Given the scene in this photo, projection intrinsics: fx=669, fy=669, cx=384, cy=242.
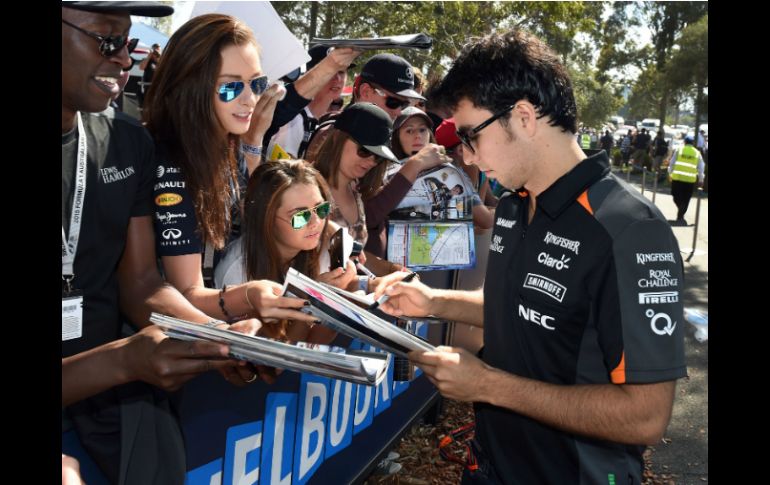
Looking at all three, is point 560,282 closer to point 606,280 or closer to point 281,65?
point 606,280

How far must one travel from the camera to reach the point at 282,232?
305 cm

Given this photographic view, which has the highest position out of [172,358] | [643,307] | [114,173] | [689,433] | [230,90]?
[230,90]

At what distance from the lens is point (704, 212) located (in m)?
17.3

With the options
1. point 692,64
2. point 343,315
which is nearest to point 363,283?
point 343,315

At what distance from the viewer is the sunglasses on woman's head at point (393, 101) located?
16.4ft

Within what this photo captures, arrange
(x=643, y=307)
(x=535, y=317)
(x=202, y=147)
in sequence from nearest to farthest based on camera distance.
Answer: (x=643, y=307) < (x=535, y=317) < (x=202, y=147)

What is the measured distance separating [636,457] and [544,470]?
0.94ft

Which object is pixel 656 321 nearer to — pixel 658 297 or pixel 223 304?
pixel 658 297

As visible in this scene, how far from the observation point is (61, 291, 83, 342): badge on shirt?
1.91m

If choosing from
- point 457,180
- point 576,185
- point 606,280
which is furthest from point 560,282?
point 457,180

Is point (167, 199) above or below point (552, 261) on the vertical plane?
above

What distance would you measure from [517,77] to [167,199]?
1277 mm

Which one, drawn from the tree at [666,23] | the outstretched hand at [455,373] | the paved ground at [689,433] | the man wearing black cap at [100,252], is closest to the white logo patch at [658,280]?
the outstretched hand at [455,373]

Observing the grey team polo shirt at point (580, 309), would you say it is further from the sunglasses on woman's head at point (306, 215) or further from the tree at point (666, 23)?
the tree at point (666, 23)
